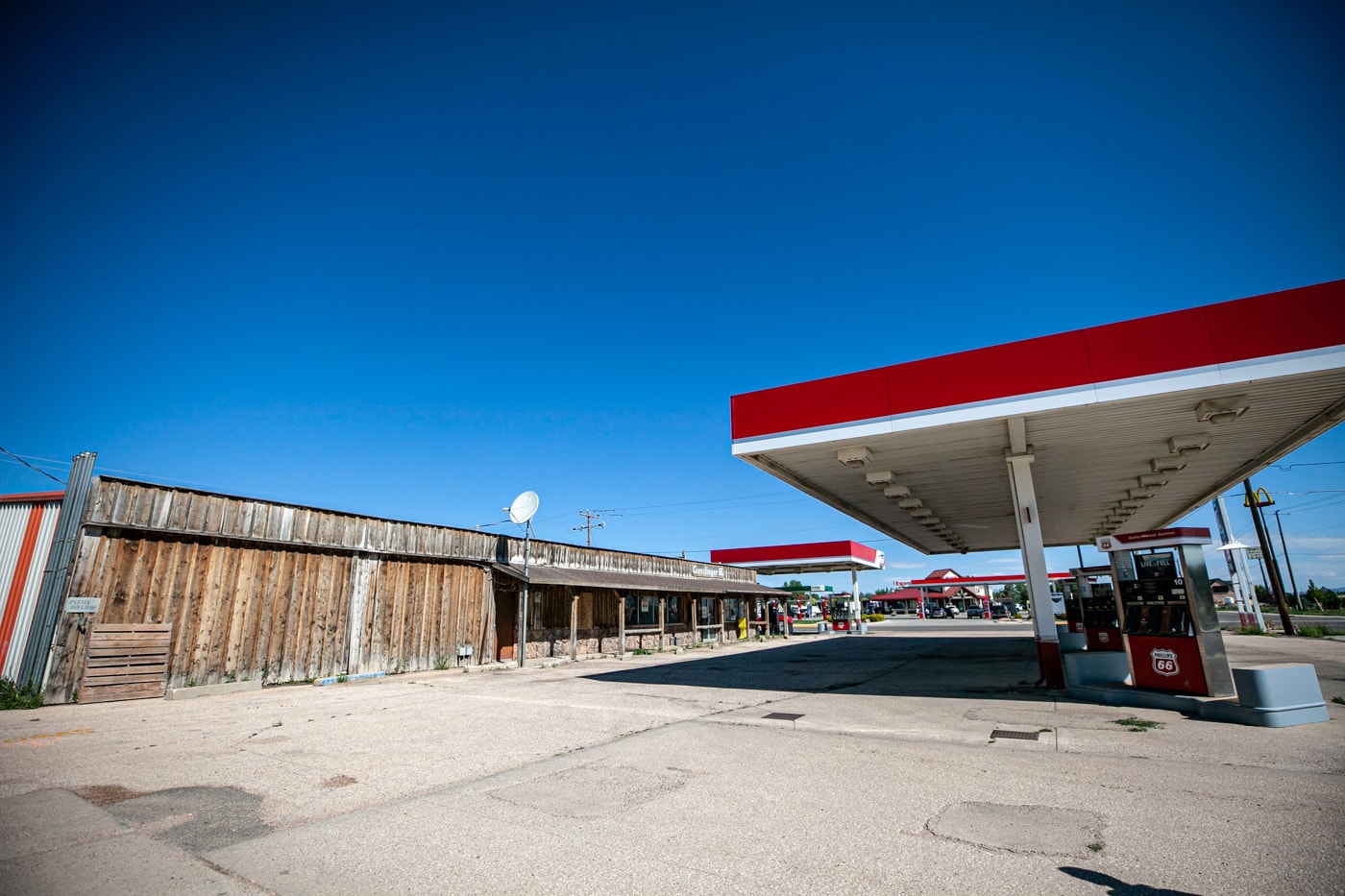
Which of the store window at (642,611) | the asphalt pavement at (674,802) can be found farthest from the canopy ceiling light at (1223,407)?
the store window at (642,611)

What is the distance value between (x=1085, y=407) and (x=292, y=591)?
1757cm

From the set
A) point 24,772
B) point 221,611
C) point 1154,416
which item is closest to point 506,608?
point 221,611

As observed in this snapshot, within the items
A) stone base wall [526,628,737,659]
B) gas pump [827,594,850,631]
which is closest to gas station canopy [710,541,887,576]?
gas pump [827,594,850,631]

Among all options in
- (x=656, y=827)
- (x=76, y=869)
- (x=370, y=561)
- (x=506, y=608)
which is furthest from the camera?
(x=506, y=608)

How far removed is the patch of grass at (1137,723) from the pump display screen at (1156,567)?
101 inches

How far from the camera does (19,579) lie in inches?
485

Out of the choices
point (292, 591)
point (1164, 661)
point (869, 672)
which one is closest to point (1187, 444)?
point (1164, 661)

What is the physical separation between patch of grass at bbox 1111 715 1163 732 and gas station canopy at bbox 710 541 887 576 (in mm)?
27494

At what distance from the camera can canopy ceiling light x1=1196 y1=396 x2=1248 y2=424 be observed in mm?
9795

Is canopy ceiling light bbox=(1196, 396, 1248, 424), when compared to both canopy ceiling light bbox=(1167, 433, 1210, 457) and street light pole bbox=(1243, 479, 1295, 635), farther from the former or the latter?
street light pole bbox=(1243, 479, 1295, 635)

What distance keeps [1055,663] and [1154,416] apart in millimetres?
4927

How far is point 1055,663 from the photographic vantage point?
38.1ft

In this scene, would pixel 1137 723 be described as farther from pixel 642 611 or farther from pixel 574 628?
pixel 642 611

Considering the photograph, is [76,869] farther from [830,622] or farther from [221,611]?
[830,622]
